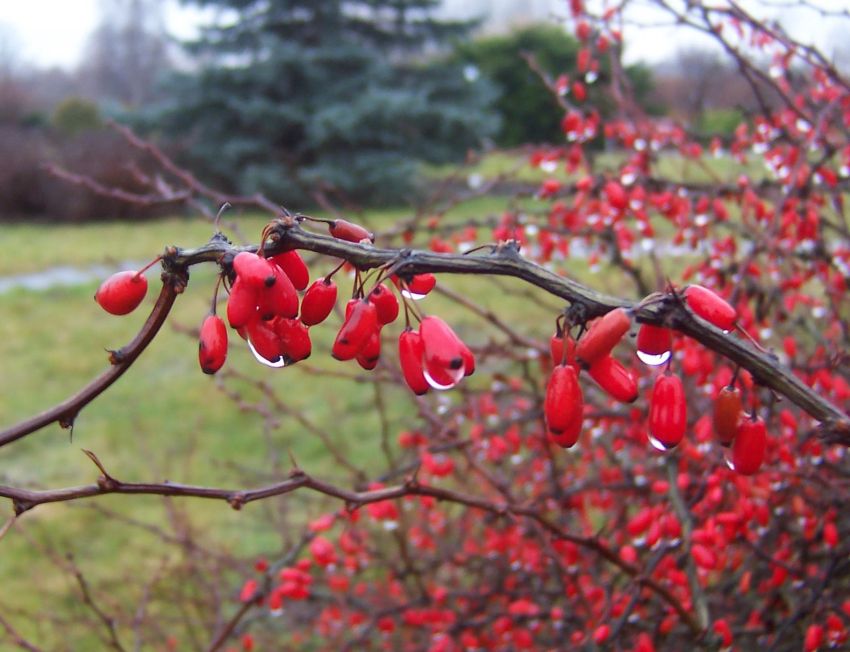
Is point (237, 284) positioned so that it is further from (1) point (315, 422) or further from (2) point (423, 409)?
(1) point (315, 422)

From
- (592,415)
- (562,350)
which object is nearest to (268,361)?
(562,350)

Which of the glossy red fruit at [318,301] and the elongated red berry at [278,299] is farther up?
the glossy red fruit at [318,301]

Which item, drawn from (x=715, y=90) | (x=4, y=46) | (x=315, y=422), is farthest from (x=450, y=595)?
(x=4, y=46)

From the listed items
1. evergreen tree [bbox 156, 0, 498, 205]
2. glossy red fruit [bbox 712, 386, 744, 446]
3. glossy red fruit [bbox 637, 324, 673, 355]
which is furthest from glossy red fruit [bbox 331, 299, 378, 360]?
evergreen tree [bbox 156, 0, 498, 205]

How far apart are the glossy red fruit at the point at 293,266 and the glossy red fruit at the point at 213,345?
101 mm

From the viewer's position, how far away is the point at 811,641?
5.74 ft

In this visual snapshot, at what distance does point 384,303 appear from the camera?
1086 millimetres

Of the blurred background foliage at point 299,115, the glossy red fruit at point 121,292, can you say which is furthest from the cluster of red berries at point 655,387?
the blurred background foliage at point 299,115

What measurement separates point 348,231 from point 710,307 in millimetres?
430

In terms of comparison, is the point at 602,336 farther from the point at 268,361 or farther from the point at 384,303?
the point at 268,361

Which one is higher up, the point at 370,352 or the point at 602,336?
the point at 370,352

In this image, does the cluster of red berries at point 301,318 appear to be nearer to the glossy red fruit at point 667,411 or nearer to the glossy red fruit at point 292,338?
the glossy red fruit at point 292,338

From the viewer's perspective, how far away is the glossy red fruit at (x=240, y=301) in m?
0.95

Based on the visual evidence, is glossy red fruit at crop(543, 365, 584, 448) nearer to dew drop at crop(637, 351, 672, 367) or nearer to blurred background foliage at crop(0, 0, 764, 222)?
dew drop at crop(637, 351, 672, 367)
